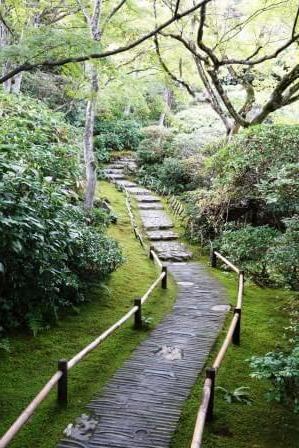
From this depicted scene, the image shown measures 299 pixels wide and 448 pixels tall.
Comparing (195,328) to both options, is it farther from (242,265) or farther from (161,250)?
(161,250)

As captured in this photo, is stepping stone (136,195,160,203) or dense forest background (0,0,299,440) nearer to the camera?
dense forest background (0,0,299,440)

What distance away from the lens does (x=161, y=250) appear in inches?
521

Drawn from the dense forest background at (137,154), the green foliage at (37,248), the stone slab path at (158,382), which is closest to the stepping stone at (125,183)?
the dense forest background at (137,154)

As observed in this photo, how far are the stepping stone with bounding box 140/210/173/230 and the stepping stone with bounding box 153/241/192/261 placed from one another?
1365 millimetres

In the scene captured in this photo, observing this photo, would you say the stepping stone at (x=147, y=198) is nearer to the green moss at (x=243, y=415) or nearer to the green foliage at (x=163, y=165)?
the green foliage at (x=163, y=165)

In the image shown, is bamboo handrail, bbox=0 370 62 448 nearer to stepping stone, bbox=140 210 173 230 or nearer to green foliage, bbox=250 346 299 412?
green foliage, bbox=250 346 299 412

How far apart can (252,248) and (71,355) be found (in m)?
5.10

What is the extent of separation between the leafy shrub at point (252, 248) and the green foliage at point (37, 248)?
115 inches

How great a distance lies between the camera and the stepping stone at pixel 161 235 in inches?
568

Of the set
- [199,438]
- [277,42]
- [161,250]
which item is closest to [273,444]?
[199,438]

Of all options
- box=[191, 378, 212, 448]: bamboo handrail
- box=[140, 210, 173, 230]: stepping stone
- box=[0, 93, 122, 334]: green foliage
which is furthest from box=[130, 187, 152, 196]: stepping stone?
box=[191, 378, 212, 448]: bamboo handrail

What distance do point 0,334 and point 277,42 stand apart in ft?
44.5

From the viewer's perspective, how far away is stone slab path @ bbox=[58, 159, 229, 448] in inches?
180

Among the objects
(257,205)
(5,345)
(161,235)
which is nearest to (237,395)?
(5,345)
